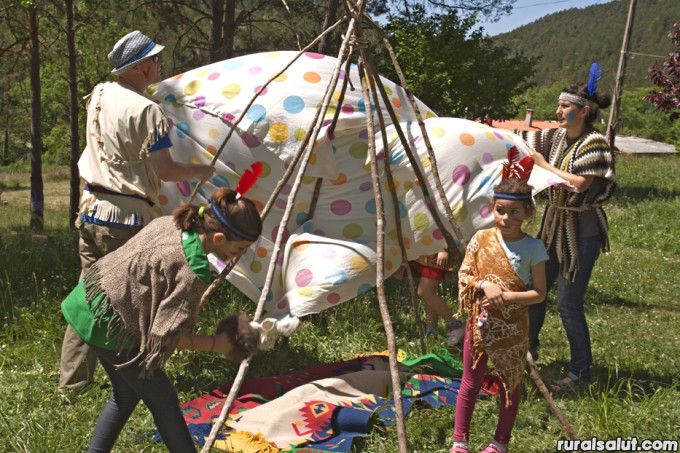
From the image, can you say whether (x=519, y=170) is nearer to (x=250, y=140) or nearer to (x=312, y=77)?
(x=312, y=77)

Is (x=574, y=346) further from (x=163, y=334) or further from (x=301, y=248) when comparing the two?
(x=163, y=334)

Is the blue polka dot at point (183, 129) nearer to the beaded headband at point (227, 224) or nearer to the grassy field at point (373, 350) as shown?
the grassy field at point (373, 350)

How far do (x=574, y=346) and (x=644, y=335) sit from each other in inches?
53.1

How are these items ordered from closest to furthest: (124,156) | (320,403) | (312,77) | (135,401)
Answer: (135,401), (124,156), (320,403), (312,77)

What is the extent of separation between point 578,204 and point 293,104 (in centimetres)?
178

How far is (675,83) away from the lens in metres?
9.62

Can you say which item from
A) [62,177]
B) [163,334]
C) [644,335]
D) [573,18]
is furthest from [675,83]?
[573,18]

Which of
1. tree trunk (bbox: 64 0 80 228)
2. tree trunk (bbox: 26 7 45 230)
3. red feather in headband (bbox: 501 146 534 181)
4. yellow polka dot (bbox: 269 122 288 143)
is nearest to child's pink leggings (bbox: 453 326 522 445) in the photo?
red feather in headband (bbox: 501 146 534 181)

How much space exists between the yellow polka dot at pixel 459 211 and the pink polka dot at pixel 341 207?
0.63m

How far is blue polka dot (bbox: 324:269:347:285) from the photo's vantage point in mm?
3057

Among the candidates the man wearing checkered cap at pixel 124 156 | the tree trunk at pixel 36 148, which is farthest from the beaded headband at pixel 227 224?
the tree trunk at pixel 36 148

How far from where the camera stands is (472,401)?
2605 mm

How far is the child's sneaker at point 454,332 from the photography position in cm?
384

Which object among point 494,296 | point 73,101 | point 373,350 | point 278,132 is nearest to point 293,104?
point 278,132
